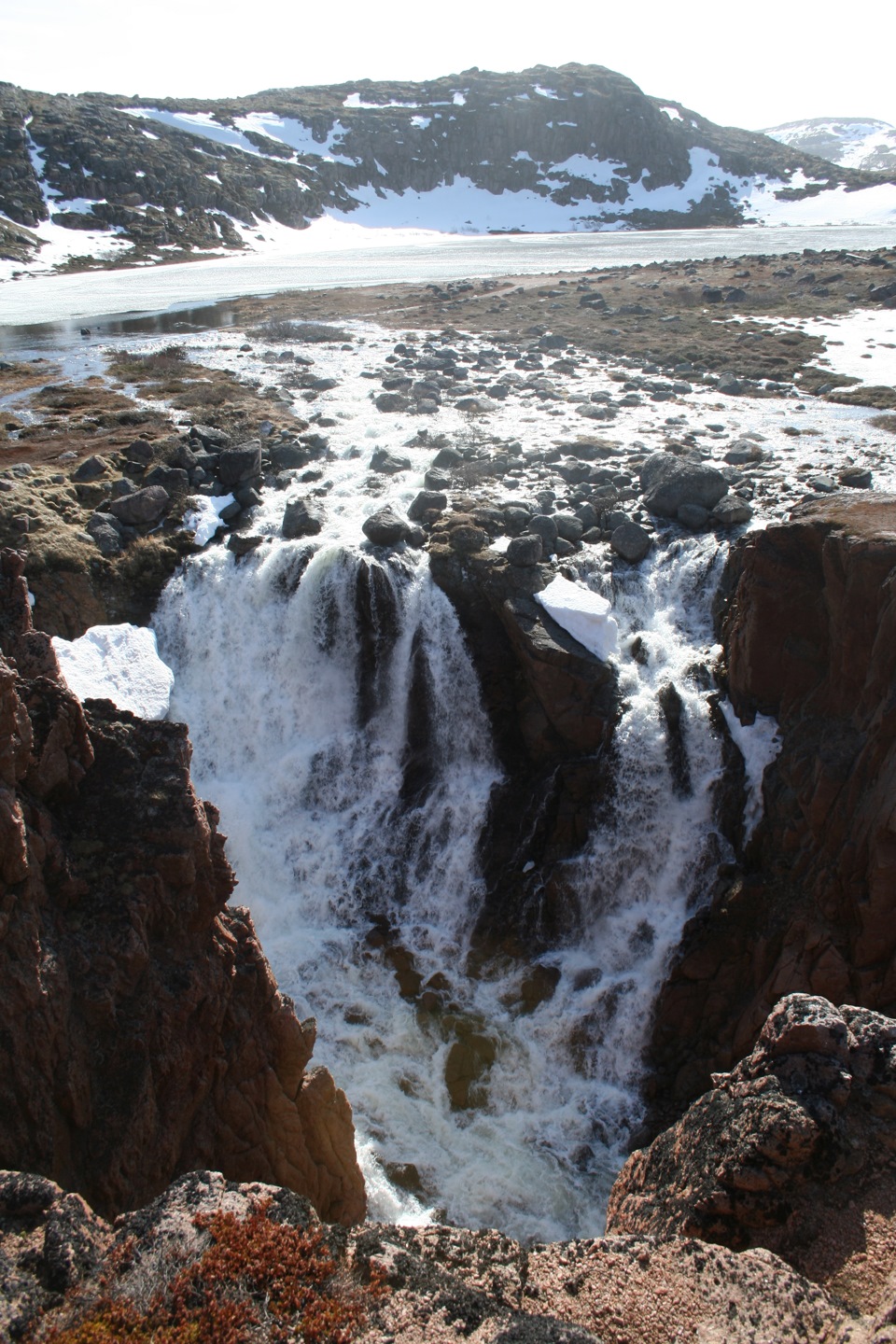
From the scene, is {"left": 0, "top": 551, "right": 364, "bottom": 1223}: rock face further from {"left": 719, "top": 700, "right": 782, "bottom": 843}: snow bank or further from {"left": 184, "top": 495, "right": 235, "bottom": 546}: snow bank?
{"left": 184, "top": 495, "right": 235, "bottom": 546}: snow bank

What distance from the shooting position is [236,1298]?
543 centimetres

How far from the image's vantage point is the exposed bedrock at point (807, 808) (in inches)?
476

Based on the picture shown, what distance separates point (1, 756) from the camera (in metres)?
8.25

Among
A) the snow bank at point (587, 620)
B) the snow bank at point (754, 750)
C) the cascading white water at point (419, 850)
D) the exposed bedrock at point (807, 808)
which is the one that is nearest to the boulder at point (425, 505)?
the cascading white water at point (419, 850)

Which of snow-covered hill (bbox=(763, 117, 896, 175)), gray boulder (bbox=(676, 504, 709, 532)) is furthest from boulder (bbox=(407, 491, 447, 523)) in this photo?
snow-covered hill (bbox=(763, 117, 896, 175))

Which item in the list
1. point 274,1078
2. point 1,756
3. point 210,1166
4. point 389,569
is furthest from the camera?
point 389,569

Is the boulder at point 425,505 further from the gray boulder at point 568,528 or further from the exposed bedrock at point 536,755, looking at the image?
the exposed bedrock at point 536,755

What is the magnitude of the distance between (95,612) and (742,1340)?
62.3ft

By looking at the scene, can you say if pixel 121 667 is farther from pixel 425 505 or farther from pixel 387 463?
pixel 387 463

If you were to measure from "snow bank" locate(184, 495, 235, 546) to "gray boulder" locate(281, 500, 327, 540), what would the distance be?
2103 millimetres

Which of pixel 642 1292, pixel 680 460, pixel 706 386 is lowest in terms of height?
pixel 642 1292

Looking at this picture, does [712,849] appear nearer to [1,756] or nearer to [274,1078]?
[274,1078]

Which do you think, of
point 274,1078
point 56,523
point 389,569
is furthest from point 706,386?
point 274,1078

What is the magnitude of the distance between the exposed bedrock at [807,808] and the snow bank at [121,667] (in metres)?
12.9
